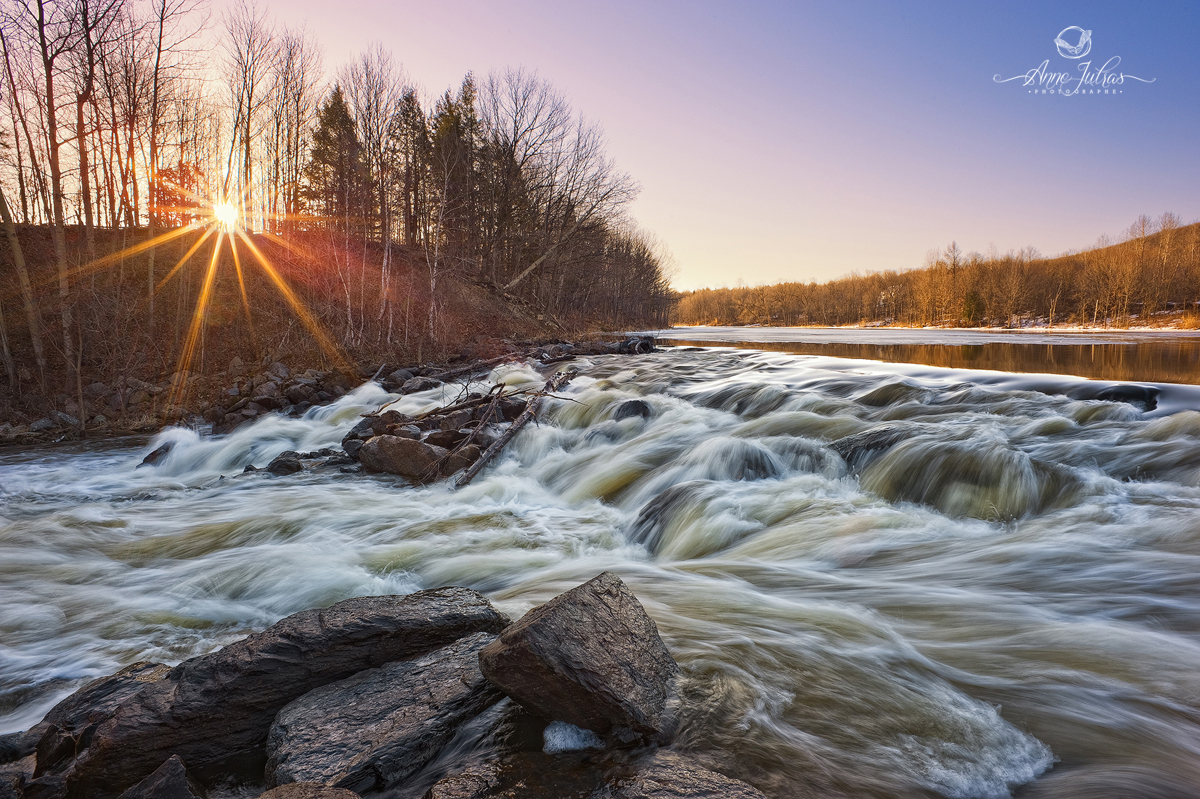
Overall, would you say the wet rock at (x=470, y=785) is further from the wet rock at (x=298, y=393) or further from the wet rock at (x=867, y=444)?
the wet rock at (x=298, y=393)

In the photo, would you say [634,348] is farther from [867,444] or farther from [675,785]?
[675,785]

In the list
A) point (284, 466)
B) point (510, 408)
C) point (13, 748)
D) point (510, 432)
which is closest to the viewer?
point (13, 748)

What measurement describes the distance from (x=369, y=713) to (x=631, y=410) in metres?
7.27

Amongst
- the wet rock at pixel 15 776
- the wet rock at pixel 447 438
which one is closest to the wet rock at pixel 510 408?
the wet rock at pixel 447 438

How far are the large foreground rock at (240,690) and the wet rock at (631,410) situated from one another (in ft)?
21.2

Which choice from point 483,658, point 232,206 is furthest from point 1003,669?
point 232,206

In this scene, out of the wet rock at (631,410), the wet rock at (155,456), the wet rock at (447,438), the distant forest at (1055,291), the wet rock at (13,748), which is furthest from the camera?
the distant forest at (1055,291)

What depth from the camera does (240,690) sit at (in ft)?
7.80

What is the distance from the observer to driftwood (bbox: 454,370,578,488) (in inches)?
281

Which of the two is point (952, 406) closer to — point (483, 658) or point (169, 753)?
point (483, 658)

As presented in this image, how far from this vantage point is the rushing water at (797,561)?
244cm

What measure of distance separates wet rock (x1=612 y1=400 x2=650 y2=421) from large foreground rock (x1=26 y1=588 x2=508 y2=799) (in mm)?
6477

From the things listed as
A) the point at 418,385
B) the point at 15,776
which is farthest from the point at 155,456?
the point at 15,776

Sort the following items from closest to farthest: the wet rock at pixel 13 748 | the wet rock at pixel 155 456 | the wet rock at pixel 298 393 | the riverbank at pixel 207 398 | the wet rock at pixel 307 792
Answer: the wet rock at pixel 307 792 < the wet rock at pixel 13 748 < the wet rock at pixel 155 456 < the riverbank at pixel 207 398 < the wet rock at pixel 298 393
